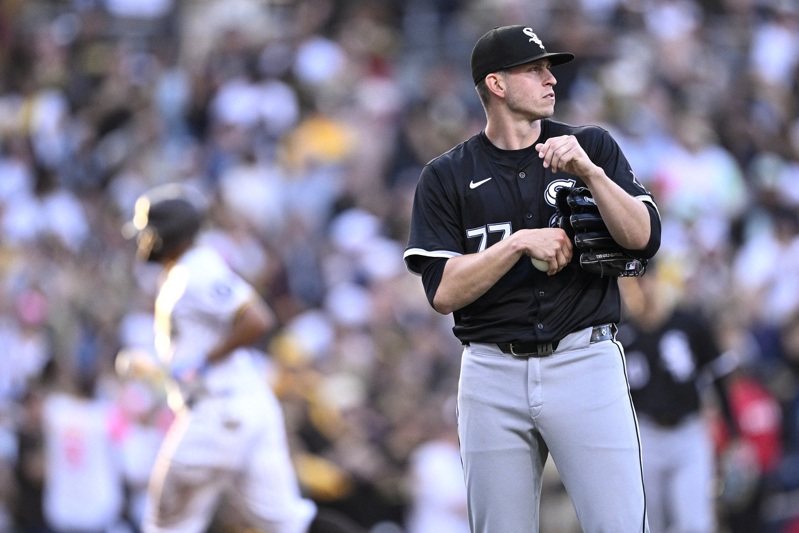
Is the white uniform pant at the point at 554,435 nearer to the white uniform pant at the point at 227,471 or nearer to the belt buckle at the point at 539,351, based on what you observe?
the belt buckle at the point at 539,351

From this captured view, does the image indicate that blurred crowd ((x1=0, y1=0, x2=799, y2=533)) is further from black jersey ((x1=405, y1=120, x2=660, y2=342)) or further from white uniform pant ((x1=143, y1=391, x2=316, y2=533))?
black jersey ((x1=405, y1=120, x2=660, y2=342))

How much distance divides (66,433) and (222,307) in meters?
4.36

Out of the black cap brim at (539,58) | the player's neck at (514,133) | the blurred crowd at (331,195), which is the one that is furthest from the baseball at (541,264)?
the blurred crowd at (331,195)

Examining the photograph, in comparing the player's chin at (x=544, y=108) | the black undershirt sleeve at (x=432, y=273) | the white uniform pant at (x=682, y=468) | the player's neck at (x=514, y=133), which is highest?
the player's chin at (x=544, y=108)

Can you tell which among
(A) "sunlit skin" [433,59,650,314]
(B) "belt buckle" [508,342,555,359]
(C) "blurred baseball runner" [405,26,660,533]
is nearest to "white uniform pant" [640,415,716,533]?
(C) "blurred baseball runner" [405,26,660,533]

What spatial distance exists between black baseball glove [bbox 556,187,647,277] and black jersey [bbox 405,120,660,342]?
0.46 ft

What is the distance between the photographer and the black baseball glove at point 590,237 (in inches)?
225

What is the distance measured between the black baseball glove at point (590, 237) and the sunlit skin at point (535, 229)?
0.19ft

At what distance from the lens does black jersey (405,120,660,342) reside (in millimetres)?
5906

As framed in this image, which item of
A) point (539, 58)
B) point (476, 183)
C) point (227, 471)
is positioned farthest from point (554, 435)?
point (227, 471)

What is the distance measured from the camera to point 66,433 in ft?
39.3

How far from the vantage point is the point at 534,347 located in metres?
5.89

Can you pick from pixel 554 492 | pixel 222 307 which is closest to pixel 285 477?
pixel 222 307

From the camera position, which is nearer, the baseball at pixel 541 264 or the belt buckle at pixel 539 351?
the baseball at pixel 541 264
